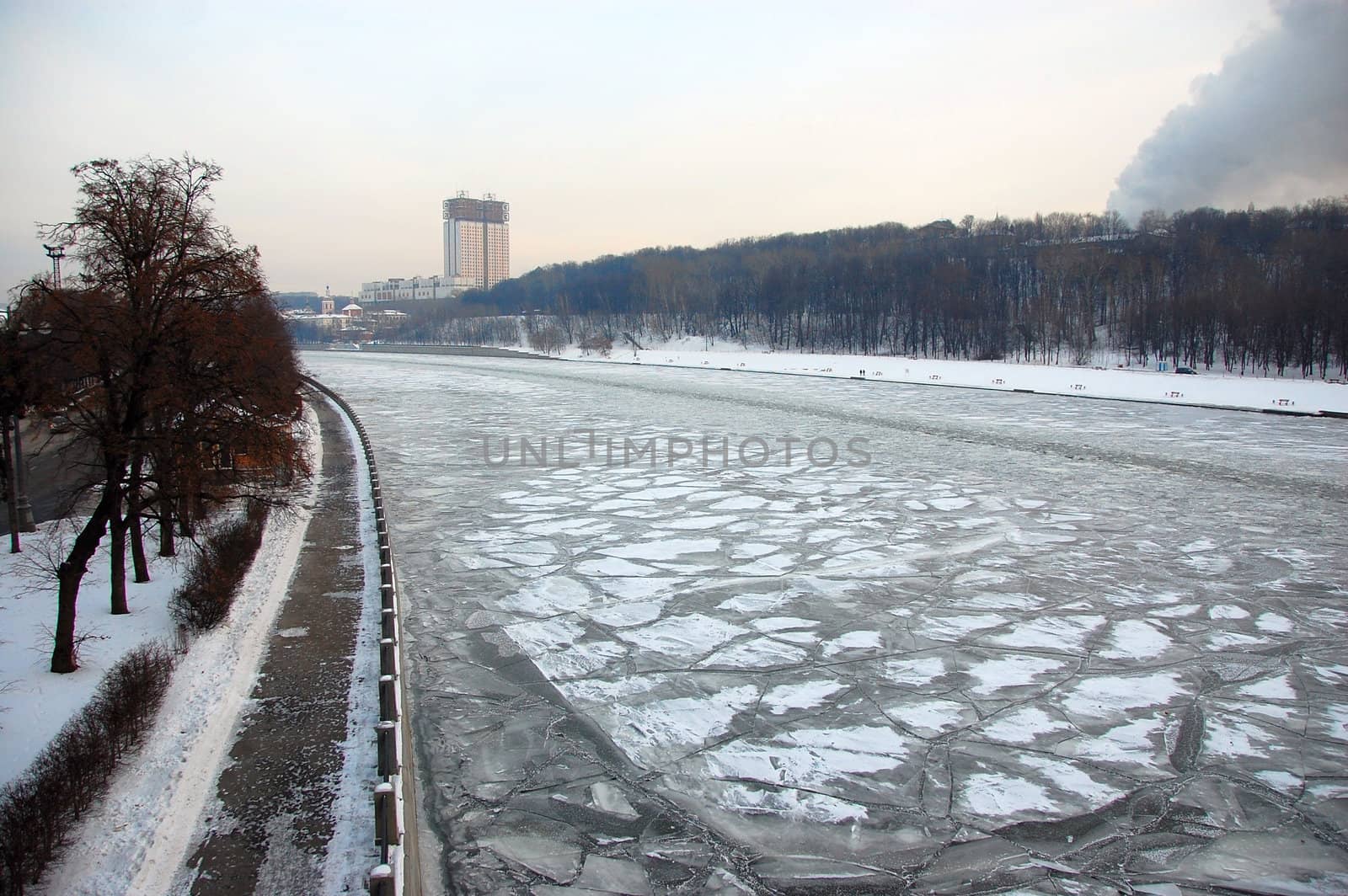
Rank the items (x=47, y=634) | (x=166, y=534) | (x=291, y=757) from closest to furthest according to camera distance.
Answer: (x=291, y=757) → (x=47, y=634) → (x=166, y=534)

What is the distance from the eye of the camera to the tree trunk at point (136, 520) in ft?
34.5

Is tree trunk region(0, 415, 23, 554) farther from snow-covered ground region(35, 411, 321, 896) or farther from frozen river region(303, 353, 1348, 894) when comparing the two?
snow-covered ground region(35, 411, 321, 896)

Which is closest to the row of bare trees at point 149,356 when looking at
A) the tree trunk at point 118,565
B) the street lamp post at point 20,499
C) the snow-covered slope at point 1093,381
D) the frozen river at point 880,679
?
the tree trunk at point 118,565

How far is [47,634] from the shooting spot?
10344mm

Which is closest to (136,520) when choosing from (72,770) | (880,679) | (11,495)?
(11,495)

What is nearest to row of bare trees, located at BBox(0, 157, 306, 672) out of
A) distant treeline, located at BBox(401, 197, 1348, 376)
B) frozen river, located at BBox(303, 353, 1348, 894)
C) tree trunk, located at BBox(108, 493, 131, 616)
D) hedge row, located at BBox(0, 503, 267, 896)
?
tree trunk, located at BBox(108, 493, 131, 616)

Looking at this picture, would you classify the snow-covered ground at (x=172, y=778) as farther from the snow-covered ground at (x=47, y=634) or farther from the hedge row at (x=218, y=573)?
the snow-covered ground at (x=47, y=634)

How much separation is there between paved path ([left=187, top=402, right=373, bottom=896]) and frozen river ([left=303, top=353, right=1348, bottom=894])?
700 mm

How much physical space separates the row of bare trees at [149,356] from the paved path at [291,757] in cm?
209

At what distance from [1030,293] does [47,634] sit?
83953mm

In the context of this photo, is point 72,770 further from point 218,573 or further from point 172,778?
point 218,573

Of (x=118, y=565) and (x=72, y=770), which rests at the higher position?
(x=118, y=565)

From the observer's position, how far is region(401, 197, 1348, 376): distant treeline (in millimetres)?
56344

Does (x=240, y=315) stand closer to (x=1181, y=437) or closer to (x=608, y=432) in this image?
(x=608, y=432)
